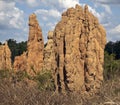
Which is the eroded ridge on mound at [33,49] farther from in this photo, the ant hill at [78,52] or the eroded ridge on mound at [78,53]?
the eroded ridge on mound at [78,53]

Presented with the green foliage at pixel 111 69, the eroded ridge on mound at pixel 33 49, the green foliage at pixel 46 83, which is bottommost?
the green foliage at pixel 46 83

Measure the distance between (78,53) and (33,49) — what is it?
65.4 feet

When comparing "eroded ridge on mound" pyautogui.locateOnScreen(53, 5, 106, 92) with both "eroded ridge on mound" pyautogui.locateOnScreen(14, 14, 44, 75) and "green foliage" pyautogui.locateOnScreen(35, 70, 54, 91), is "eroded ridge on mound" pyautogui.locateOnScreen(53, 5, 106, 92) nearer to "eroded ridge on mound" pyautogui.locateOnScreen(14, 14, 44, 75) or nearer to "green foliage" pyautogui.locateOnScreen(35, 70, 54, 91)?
"green foliage" pyautogui.locateOnScreen(35, 70, 54, 91)

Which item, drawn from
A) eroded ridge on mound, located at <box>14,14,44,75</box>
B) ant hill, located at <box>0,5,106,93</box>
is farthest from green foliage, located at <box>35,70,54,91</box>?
eroded ridge on mound, located at <box>14,14,44,75</box>

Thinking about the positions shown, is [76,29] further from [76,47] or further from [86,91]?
[86,91]

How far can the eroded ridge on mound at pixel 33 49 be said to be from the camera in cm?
3478

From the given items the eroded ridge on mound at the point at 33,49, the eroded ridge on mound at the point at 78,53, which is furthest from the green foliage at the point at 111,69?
the eroded ridge on mound at the point at 33,49

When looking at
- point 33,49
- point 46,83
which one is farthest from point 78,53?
point 33,49

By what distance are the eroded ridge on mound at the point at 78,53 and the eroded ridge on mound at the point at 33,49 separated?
16.6m

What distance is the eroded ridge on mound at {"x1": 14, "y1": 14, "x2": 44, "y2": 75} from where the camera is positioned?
34.8 meters

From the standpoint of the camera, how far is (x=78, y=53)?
16531 mm

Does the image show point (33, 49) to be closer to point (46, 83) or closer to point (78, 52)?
point (46, 83)

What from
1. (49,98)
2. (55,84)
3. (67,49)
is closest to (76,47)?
(67,49)

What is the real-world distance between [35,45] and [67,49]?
2048cm
